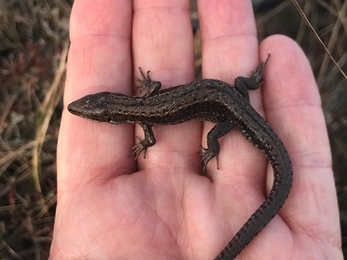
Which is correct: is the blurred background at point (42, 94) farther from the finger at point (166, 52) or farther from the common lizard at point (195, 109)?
the common lizard at point (195, 109)

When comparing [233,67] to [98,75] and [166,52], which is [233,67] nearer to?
[166,52]

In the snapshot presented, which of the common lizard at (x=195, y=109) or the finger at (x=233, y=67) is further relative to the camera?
the common lizard at (x=195, y=109)

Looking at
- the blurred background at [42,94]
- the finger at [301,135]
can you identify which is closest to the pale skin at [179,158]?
the finger at [301,135]

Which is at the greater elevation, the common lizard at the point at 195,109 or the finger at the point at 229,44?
the finger at the point at 229,44

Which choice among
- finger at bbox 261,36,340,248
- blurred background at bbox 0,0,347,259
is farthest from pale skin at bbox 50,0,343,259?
blurred background at bbox 0,0,347,259

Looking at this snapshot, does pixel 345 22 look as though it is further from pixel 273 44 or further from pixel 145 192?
pixel 145 192

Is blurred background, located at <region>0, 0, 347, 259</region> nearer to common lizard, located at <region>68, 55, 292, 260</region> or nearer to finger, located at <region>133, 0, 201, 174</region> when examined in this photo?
finger, located at <region>133, 0, 201, 174</region>

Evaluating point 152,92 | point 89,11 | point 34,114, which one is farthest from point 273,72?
Answer: point 34,114

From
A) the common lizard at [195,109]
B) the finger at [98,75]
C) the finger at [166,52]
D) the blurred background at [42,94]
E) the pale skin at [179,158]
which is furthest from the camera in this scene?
the blurred background at [42,94]

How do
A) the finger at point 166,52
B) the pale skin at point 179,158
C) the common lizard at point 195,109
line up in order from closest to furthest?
1. the pale skin at point 179,158
2. the common lizard at point 195,109
3. the finger at point 166,52
